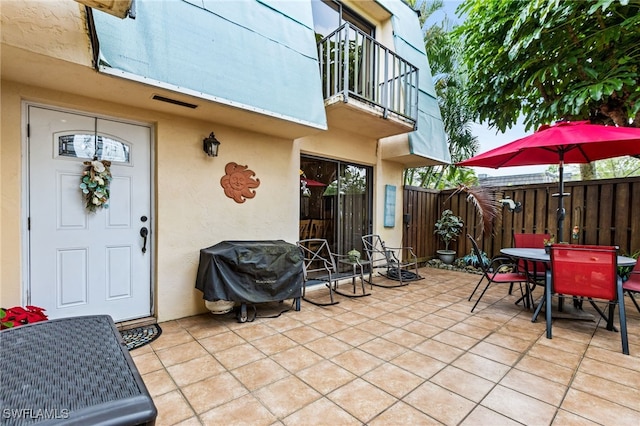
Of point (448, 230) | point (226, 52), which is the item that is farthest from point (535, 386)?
point (448, 230)

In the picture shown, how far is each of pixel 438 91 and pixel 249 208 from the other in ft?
22.0

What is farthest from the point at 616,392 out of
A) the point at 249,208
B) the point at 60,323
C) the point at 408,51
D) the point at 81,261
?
the point at 408,51

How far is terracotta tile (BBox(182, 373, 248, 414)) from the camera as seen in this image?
1.85m

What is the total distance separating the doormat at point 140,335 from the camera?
2668 mm

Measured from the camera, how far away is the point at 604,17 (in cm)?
361

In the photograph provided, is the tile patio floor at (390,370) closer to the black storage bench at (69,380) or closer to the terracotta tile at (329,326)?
the terracotta tile at (329,326)

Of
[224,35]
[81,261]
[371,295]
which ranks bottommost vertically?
[371,295]

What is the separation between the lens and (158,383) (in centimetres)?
206

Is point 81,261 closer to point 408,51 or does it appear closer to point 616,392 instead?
point 616,392

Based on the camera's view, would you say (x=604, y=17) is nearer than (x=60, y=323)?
No

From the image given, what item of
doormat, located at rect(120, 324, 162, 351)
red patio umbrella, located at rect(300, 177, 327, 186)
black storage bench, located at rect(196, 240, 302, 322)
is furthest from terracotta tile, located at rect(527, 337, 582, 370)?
red patio umbrella, located at rect(300, 177, 327, 186)

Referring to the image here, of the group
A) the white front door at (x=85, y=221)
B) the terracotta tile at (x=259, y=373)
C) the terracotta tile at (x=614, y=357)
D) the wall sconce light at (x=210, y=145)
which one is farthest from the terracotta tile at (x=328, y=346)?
the wall sconce light at (x=210, y=145)

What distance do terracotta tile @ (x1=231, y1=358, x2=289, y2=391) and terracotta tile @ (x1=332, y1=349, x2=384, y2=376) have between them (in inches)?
18.5

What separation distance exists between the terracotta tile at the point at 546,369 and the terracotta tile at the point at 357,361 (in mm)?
1133
